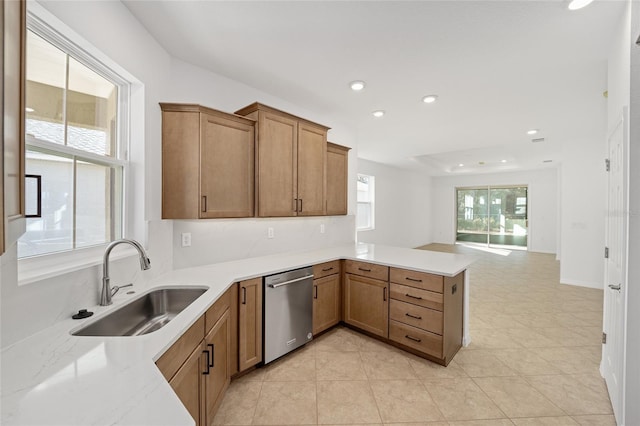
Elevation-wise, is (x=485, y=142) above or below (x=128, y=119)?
above

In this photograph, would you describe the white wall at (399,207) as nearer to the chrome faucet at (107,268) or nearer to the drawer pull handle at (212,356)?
the drawer pull handle at (212,356)

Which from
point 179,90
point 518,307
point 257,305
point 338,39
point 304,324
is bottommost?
point 518,307

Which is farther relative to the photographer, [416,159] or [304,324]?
[416,159]

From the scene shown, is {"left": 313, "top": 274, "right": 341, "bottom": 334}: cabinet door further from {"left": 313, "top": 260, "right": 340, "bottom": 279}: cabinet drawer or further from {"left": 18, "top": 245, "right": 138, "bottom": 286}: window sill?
{"left": 18, "top": 245, "right": 138, "bottom": 286}: window sill

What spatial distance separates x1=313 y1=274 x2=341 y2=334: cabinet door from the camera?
8.67ft

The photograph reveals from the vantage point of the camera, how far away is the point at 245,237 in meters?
2.70

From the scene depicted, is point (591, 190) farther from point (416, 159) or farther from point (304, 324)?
point (304, 324)

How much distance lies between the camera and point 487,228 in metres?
8.89

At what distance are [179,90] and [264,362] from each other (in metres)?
2.48

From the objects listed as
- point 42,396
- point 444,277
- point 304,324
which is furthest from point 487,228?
point 42,396

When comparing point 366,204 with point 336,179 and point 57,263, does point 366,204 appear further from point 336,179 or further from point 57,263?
point 57,263

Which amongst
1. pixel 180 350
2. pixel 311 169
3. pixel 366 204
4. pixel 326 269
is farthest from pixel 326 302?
pixel 366 204

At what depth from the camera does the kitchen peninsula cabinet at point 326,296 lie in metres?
2.64

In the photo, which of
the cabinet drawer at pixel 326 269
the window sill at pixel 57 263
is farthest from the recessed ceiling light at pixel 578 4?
the window sill at pixel 57 263
